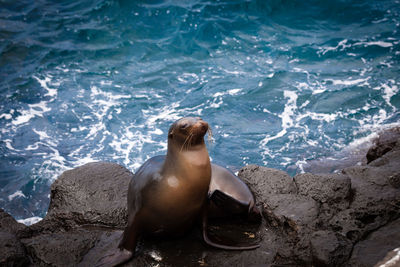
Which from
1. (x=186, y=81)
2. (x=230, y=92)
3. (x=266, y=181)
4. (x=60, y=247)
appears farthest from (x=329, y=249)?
(x=186, y=81)

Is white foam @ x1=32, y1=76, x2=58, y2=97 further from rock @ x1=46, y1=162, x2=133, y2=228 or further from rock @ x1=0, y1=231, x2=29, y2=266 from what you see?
rock @ x1=0, y1=231, x2=29, y2=266

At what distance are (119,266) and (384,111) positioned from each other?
7899mm

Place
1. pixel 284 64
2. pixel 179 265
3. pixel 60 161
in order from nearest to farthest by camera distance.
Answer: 1. pixel 179 265
2. pixel 60 161
3. pixel 284 64

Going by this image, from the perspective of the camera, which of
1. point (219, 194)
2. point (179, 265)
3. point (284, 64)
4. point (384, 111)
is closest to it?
point (179, 265)

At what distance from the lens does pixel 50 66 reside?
472 inches

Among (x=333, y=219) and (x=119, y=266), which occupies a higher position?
(x=333, y=219)

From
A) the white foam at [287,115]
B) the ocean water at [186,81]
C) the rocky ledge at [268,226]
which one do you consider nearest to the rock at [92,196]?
the rocky ledge at [268,226]

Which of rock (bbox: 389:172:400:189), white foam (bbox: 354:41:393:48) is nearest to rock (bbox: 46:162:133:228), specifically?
rock (bbox: 389:172:400:189)

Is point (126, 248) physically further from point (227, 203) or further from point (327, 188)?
point (327, 188)

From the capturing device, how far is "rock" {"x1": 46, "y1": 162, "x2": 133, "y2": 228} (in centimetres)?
446

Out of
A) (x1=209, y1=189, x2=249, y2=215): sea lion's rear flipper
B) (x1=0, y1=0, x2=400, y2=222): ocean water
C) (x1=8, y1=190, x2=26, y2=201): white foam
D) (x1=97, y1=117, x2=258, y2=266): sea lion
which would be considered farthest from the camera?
(x1=0, y1=0, x2=400, y2=222): ocean water

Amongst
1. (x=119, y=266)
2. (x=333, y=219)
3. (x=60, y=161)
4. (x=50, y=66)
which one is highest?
(x=333, y=219)

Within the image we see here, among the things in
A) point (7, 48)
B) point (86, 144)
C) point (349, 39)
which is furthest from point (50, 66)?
point (349, 39)

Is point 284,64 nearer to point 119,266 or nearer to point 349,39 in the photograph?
point 349,39
